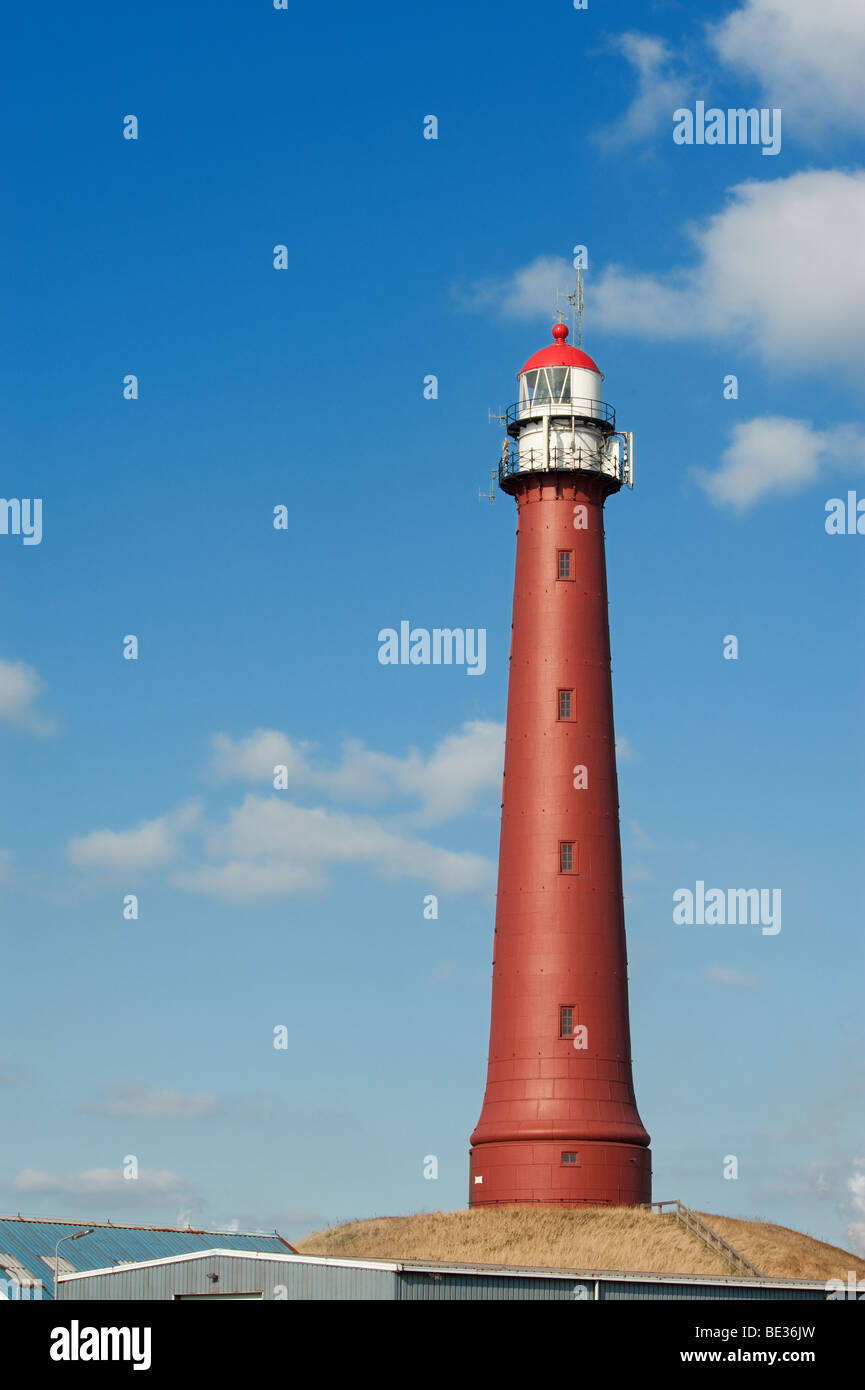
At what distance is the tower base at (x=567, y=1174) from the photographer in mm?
68688

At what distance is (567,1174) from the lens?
226 feet

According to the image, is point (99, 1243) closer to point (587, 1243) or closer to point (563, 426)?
point (587, 1243)

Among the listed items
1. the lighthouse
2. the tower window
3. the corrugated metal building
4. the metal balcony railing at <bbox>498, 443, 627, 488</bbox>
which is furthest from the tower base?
the metal balcony railing at <bbox>498, 443, 627, 488</bbox>

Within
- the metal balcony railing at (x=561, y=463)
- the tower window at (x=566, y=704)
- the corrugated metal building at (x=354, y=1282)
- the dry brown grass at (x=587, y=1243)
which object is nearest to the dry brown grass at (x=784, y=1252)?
the dry brown grass at (x=587, y=1243)

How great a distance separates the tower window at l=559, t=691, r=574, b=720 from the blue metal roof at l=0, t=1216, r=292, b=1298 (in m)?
21.3

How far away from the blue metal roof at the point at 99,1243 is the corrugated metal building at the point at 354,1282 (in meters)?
9.94

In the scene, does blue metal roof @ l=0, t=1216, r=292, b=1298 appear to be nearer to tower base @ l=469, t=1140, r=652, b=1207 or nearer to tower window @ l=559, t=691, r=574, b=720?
tower base @ l=469, t=1140, r=652, b=1207

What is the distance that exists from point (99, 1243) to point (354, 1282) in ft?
73.0

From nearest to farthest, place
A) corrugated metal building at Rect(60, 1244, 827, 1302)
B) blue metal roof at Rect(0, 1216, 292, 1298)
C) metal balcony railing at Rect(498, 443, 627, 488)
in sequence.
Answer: corrugated metal building at Rect(60, 1244, 827, 1302)
blue metal roof at Rect(0, 1216, 292, 1298)
metal balcony railing at Rect(498, 443, 627, 488)

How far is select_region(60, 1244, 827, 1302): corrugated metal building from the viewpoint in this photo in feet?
154

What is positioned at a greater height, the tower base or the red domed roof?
the red domed roof

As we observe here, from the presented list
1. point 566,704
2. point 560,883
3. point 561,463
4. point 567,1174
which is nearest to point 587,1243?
point 567,1174
